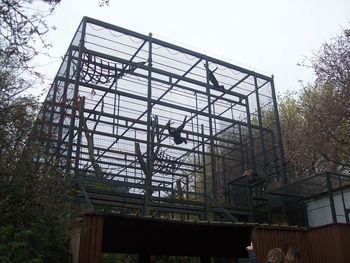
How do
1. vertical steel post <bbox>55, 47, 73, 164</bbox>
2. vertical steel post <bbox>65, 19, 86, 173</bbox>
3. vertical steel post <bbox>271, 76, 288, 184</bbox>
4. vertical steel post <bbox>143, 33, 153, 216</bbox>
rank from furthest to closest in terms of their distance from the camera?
vertical steel post <bbox>271, 76, 288, 184</bbox>
vertical steel post <bbox>143, 33, 153, 216</bbox>
vertical steel post <bbox>65, 19, 86, 173</bbox>
vertical steel post <bbox>55, 47, 73, 164</bbox>

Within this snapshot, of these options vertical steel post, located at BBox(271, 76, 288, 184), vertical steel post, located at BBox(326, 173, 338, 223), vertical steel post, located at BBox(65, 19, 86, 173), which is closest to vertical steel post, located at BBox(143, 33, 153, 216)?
vertical steel post, located at BBox(65, 19, 86, 173)

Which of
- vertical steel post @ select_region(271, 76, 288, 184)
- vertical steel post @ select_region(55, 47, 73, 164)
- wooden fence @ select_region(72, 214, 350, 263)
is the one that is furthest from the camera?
vertical steel post @ select_region(271, 76, 288, 184)

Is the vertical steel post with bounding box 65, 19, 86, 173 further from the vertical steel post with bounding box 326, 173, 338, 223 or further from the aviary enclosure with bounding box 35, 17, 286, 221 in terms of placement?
the vertical steel post with bounding box 326, 173, 338, 223

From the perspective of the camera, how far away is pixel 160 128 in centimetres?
1560

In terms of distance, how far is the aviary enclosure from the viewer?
43.0ft

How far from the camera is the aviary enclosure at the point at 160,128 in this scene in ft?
43.0

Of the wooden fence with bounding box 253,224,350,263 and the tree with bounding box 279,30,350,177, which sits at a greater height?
the tree with bounding box 279,30,350,177

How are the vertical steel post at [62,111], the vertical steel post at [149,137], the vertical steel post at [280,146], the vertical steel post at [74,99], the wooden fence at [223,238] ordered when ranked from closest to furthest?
the vertical steel post at [62,111] < the wooden fence at [223,238] < the vertical steel post at [74,99] < the vertical steel post at [149,137] < the vertical steel post at [280,146]

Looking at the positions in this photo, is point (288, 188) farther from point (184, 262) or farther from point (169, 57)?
point (184, 262)

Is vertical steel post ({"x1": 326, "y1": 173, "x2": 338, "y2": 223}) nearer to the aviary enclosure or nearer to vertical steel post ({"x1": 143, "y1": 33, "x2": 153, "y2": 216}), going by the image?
the aviary enclosure

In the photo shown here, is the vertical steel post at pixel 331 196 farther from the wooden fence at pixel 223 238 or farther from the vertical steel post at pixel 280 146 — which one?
the vertical steel post at pixel 280 146

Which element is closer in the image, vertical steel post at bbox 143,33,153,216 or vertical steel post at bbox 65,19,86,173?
vertical steel post at bbox 65,19,86,173

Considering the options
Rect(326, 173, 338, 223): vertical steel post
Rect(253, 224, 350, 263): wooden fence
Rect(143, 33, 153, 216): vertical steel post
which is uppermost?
Rect(143, 33, 153, 216): vertical steel post

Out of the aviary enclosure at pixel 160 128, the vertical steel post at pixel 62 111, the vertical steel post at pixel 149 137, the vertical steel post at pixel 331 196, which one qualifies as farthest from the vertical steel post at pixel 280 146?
the vertical steel post at pixel 62 111
